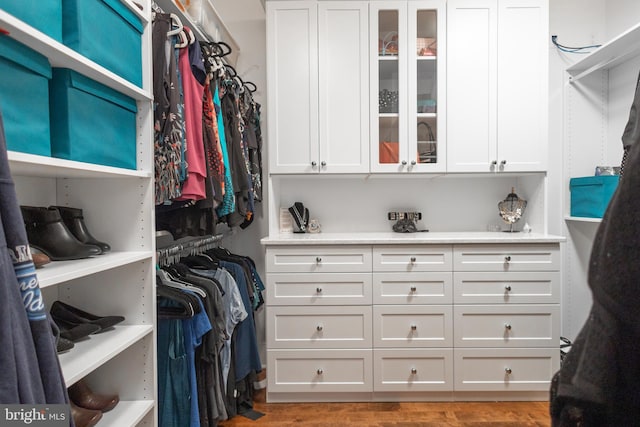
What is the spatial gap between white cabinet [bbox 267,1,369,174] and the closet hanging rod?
0.63m

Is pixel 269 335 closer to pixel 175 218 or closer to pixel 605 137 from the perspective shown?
pixel 175 218

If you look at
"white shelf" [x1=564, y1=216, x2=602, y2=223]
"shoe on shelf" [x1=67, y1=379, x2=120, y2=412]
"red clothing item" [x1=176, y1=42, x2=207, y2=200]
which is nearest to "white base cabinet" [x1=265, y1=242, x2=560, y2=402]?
"white shelf" [x1=564, y1=216, x2=602, y2=223]

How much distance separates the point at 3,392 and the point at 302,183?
2227 millimetres

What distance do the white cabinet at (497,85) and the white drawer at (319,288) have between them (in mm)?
976

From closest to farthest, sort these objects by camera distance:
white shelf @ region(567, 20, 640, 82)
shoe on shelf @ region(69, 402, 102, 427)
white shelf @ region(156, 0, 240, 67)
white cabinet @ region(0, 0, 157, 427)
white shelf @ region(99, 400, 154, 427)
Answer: shoe on shelf @ region(69, 402, 102, 427)
white shelf @ region(99, 400, 154, 427)
white cabinet @ region(0, 0, 157, 427)
white shelf @ region(156, 0, 240, 67)
white shelf @ region(567, 20, 640, 82)

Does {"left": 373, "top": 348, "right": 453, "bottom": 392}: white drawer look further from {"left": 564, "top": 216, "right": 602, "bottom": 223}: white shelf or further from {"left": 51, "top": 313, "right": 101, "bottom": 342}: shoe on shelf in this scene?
{"left": 51, "top": 313, "right": 101, "bottom": 342}: shoe on shelf

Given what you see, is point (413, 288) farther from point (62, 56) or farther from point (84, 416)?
point (62, 56)

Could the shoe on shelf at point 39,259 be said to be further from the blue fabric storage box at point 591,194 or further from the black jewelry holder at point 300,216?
the blue fabric storage box at point 591,194

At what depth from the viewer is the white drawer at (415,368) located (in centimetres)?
226

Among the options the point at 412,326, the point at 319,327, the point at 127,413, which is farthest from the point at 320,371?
the point at 127,413

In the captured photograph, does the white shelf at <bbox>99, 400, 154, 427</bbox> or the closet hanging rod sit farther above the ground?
the closet hanging rod

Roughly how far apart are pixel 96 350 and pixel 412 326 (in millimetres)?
1679

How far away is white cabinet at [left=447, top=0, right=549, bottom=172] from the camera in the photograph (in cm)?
239
